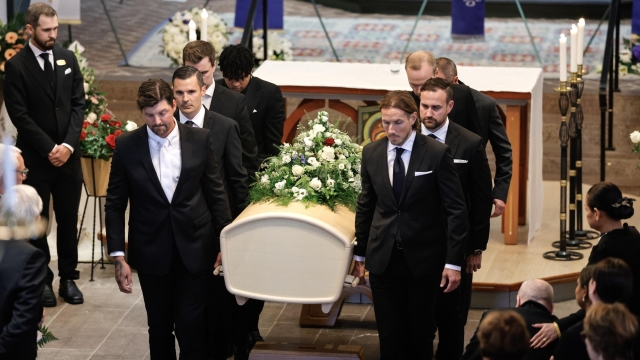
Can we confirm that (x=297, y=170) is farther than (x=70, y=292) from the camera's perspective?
No

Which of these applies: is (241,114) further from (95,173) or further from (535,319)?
(535,319)

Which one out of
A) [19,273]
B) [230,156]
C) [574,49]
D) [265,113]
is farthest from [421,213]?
[574,49]

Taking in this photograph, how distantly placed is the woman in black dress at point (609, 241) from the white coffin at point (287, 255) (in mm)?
1012

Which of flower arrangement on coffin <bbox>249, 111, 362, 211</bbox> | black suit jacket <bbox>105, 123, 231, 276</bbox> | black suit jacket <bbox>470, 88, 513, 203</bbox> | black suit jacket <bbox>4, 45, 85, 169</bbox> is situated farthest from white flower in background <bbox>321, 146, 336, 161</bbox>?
black suit jacket <bbox>4, 45, 85, 169</bbox>

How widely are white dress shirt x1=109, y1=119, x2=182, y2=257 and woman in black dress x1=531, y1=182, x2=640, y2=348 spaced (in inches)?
66.3

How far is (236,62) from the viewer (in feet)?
19.3

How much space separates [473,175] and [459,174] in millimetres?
67

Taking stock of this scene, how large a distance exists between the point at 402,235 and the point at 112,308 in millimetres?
2421

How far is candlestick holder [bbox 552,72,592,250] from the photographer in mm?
6902

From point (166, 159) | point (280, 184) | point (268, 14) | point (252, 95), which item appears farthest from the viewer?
point (268, 14)

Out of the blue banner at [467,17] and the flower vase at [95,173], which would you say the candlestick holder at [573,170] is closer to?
the flower vase at [95,173]

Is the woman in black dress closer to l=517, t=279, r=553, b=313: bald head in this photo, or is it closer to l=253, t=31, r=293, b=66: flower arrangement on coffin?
l=517, t=279, r=553, b=313: bald head

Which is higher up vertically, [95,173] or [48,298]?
[95,173]

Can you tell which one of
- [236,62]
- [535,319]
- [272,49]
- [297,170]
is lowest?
[535,319]
